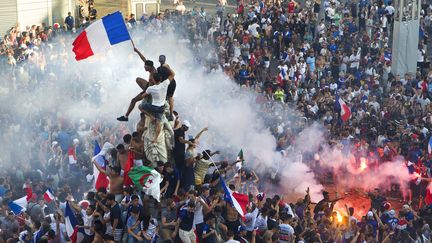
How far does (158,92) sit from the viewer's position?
617 inches

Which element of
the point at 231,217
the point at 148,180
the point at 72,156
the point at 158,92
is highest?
the point at 158,92

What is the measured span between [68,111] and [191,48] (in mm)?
7766

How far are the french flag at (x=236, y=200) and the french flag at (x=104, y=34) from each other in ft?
12.8

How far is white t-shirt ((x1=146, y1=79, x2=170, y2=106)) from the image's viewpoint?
15.6 metres

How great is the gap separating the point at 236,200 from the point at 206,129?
8.10ft

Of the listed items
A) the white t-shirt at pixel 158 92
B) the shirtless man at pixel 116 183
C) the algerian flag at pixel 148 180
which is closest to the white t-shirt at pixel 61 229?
the shirtless man at pixel 116 183

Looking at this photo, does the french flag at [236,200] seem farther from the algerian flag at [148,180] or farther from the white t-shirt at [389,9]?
the white t-shirt at [389,9]

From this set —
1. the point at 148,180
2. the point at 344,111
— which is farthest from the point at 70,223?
the point at 344,111

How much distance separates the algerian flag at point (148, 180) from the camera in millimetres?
14992

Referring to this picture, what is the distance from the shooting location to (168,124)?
648 inches

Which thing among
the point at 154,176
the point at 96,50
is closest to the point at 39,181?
the point at 96,50

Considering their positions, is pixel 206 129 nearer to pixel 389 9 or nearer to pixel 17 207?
pixel 17 207

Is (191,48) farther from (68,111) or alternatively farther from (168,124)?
(168,124)

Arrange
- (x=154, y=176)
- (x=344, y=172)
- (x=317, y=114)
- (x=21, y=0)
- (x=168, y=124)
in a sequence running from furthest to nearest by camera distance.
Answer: (x=21, y=0) < (x=317, y=114) < (x=344, y=172) < (x=168, y=124) < (x=154, y=176)
